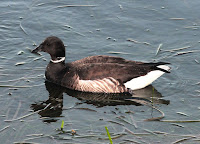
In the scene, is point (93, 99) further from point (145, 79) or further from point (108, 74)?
point (145, 79)

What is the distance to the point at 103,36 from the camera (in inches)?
516

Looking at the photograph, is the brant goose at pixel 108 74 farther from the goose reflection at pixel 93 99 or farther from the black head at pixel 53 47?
the goose reflection at pixel 93 99

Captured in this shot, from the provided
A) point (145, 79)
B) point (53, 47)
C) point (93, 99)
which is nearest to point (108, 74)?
point (93, 99)

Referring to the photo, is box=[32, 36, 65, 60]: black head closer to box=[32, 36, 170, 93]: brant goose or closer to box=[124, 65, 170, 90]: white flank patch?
box=[32, 36, 170, 93]: brant goose

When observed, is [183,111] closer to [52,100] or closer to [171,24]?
[52,100]

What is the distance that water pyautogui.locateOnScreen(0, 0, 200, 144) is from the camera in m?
9.03

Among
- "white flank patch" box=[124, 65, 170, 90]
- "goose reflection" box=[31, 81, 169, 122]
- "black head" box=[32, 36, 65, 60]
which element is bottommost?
"goose reflection" box=[31, 81, 169, 122]

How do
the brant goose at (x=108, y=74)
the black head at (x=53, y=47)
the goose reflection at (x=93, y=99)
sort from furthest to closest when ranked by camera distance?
1. the black head at (x=53, y=47)
2. the brant goose at (x=108, y=74)
3. the goose reflection at (x=93, y=99)

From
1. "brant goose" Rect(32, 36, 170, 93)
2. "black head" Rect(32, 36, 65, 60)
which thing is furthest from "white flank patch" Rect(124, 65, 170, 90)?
"black head" Rect(32, 36, 65, 60)

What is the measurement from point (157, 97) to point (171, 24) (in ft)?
12.7

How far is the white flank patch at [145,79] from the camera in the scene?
35.8 feet

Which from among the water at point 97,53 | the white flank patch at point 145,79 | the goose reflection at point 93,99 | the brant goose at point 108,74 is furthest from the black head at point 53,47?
the white flank patch at point 145,79

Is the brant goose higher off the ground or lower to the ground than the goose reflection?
higher

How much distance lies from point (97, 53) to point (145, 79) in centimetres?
188
